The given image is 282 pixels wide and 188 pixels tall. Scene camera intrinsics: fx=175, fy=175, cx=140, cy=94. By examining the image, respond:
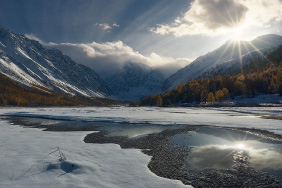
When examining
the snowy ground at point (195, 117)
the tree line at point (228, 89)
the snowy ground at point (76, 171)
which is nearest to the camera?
the snowy ground at point (76, 171)

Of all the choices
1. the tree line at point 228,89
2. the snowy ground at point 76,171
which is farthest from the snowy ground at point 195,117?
the tree line at point 228,89

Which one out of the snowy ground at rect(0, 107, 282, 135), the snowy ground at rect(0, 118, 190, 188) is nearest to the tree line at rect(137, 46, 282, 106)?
the snowy ground at rect(0, 107, 282, 135)

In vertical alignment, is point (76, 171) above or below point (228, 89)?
below

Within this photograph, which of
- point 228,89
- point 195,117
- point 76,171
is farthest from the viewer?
point 228,89

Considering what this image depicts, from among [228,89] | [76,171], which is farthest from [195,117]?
[228,89]

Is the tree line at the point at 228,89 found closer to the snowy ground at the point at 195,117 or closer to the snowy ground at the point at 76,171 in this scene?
the snowy ground at the point at 195,117

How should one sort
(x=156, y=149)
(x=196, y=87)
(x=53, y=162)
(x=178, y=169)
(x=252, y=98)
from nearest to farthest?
(x=53, y=162), (x=178, y=169), (x=156, y=149), (x=252, y=98), (x=196, y=87)

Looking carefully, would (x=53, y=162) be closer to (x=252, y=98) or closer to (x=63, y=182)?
(x=63, y=182)

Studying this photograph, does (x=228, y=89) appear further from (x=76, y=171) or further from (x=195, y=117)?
(x=76, y=171)

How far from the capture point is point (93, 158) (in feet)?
42.2

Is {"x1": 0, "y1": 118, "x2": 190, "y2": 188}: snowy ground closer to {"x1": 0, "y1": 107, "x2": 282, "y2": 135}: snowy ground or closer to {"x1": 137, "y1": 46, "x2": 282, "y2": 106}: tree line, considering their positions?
{"x1": 0, "y1": 107, "x2": 282, "y2": 135}: snowy ground

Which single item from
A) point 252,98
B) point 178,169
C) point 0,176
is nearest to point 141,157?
point 178,169

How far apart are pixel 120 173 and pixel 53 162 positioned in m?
4.38

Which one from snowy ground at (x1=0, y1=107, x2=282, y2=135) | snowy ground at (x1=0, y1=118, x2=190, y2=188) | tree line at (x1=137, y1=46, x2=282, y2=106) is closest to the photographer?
snowy ground at (x1=0, y1=118, x2=190, y2=188)
